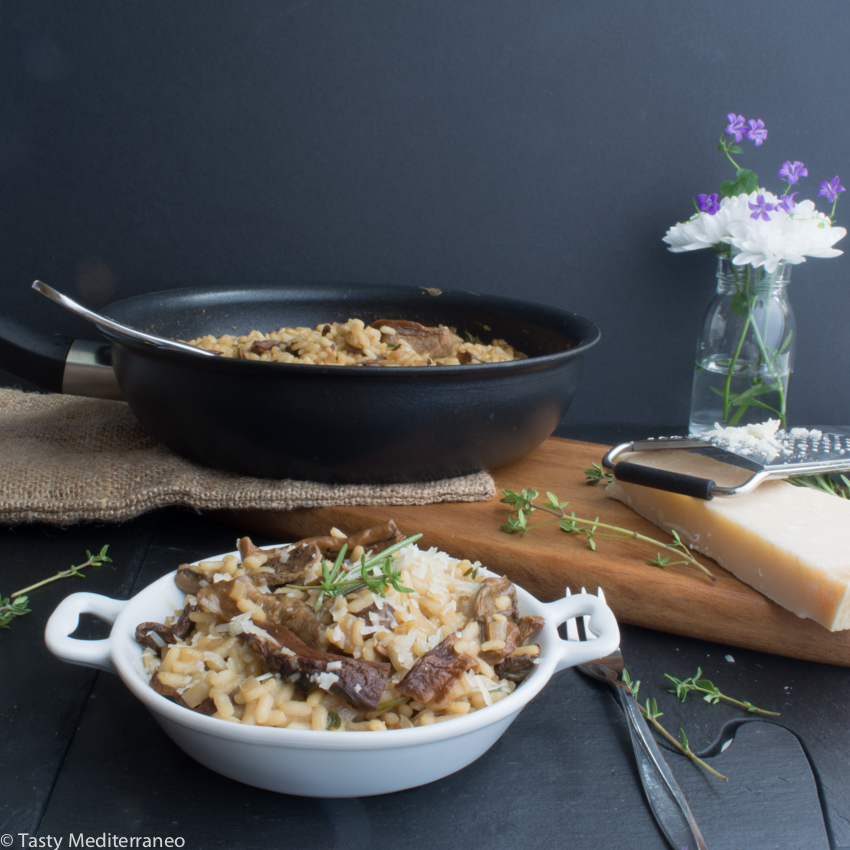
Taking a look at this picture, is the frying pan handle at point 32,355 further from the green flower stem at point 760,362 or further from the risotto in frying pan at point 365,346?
the green flower stem at point 760,362

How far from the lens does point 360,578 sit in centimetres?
90

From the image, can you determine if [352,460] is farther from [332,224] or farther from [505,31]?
[505,31]

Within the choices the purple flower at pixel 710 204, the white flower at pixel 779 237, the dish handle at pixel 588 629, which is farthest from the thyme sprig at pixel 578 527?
the purple flower at pixel 710 204

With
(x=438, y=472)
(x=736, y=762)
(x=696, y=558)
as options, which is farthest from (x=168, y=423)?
(x=736, y=762)

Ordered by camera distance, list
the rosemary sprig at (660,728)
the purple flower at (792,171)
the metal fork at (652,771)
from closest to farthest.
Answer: the metal fork at (652,771), the rosemary sprig at (660,728), the purple flower at (792,171)

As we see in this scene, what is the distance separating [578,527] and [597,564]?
0.13 meters

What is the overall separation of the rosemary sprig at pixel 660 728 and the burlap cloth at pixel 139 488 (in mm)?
506

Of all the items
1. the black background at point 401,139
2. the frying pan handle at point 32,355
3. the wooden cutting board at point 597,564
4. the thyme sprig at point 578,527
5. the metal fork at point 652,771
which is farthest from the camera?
the black background at point 401,139

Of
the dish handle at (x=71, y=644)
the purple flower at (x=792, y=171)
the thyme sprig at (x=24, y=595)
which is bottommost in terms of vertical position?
the thyme sprig at (x=24, y=595)

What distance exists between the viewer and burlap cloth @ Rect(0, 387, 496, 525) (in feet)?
4.40

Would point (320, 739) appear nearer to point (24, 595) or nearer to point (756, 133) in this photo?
point (24, 595)

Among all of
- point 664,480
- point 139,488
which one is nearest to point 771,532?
point 664,480

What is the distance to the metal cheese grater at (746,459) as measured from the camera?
1.22m

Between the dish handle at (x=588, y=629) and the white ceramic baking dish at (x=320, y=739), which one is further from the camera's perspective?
the dish handle at (x=588, y=629)
